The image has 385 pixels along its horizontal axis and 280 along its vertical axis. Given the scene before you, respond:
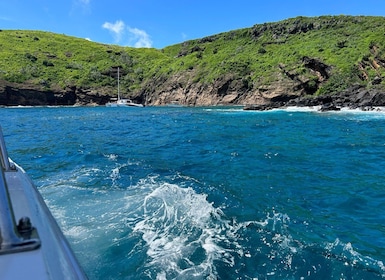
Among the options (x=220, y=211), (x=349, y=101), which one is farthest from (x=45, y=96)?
(x=220, y=211)

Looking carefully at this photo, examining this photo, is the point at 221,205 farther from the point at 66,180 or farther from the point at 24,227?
the point at 24,227

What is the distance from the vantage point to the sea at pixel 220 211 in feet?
15.0

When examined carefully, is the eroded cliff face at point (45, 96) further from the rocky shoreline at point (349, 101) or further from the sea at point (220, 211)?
the sea at point (220, 211)

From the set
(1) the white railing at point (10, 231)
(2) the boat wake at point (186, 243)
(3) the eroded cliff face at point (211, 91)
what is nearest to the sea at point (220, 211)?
(2) the boat wake at point (186, 243)

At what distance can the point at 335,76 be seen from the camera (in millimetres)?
56719

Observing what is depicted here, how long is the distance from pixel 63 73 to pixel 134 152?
88170mm

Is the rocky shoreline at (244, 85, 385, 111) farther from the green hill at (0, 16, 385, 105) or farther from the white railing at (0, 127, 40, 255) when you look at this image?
the white railing at (0, 127, 40, 255)

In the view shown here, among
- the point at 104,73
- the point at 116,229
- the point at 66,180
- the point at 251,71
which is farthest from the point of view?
the point at 104,73

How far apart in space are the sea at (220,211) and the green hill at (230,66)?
151ft

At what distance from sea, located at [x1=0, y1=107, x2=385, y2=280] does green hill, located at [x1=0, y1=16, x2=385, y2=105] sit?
Answer: 1815 inches

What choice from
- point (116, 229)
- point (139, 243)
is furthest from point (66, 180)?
point (139, 243)

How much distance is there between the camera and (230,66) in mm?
75875

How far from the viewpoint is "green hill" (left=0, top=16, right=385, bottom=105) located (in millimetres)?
59750

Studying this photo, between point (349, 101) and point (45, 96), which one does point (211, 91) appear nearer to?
point (349, 101)
